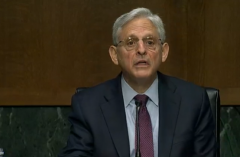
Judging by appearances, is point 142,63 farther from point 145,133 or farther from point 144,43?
point 145,133

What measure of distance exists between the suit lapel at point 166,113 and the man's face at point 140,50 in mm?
115

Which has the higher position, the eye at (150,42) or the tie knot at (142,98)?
the eye at (150,42)

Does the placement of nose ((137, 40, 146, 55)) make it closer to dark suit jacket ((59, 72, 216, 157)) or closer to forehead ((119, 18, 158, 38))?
forehead ((119, 18, 158, 38))

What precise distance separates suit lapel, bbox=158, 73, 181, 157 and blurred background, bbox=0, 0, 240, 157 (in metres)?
0.67

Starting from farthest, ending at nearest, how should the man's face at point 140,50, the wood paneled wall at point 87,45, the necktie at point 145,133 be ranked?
the wood paneled wall at point 87,45, the man's face at point 140,50, the necktie at point 145,133

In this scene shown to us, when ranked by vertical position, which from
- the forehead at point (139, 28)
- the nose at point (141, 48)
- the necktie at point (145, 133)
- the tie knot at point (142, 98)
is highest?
the forehead at point (139, 28)

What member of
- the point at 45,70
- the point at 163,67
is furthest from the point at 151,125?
the point at 45,70

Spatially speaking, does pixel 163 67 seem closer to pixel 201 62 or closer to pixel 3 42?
pixel 201 62

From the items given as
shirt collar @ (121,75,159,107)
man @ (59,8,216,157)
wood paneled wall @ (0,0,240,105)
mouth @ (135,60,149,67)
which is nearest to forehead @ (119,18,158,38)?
man @ (59,8,216,157)

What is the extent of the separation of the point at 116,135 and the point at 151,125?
0.55ft

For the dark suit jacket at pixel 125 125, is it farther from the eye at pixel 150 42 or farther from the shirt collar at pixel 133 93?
the eye at pixel 150 42

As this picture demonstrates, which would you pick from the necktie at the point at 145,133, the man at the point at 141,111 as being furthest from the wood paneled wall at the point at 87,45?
the necktie at the point at 145,133

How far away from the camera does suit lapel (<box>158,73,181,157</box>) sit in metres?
2.12

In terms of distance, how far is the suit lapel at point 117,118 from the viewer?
2113mm
